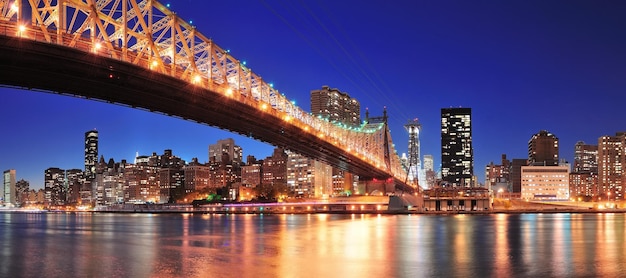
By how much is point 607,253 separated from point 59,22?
32402 millimetres

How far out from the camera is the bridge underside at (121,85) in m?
35.6

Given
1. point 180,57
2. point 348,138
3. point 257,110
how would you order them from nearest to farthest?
point 180,57
point 257,110
point 348,138

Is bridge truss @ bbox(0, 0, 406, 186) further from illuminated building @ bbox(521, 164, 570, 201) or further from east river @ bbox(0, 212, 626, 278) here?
illuminated building @ bbox(521, 164, 570, 201)

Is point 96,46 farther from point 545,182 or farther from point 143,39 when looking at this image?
point 545,182

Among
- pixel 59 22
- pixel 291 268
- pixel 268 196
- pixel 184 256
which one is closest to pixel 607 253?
pixel 291 268

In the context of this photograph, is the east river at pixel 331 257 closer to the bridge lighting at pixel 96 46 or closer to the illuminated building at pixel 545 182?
the bridge lighting at pixel 96 46

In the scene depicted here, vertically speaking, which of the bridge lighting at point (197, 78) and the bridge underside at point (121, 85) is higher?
the bridge lighting at point (197, 78)

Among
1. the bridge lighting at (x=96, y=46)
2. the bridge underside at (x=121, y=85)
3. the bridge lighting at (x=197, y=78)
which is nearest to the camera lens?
the bridge underside at (x=121, y=85)

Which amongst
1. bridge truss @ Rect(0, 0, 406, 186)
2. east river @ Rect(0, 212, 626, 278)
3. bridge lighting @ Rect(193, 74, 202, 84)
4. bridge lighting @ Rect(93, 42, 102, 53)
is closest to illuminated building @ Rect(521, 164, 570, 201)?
bridge truss @ Rect(0, 0, 406, 186)

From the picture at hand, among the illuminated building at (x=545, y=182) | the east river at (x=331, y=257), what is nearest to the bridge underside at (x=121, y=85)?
the east river at (x=331, y=257)

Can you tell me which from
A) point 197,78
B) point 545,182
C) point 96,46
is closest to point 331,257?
point 96,46

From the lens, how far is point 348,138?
109 metres

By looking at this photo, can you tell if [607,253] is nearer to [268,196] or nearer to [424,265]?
[424,265]

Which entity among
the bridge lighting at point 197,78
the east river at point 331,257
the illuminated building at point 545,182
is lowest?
the illuminated building at point 545,182
